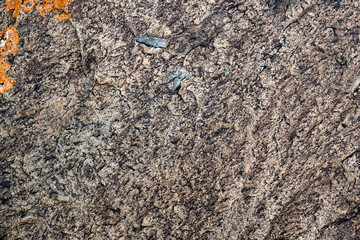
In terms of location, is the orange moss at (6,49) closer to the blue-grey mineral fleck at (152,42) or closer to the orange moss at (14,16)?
the orange moss at (14,16)

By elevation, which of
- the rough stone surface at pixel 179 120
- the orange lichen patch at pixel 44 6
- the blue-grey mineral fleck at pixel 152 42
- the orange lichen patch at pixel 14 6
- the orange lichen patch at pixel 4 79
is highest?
the orange lichen patch at pixel 14 6

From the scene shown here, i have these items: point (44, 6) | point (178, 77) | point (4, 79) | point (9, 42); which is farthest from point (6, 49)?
point (178, 77)

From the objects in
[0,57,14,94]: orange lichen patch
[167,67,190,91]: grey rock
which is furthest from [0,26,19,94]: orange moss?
[167,67,190,91]: grey rock

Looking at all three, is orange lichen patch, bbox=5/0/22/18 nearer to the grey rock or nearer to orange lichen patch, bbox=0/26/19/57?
orange lichen patch, bbox=0/26/19/57

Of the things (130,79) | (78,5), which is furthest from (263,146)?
(78,5)

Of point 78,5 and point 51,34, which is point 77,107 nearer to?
point 51,34

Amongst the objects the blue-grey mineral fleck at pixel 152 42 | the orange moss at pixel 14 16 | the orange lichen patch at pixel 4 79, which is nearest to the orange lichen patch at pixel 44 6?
the orange moss at pixel 14 16
